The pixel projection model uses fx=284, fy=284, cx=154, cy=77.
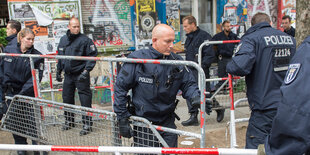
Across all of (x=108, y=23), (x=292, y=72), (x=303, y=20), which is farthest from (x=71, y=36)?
(x=292, y=72)

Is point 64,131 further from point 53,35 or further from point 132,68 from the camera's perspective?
point 53,35

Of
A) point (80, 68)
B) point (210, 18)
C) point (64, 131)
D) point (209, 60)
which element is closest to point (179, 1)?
point (210, 18)

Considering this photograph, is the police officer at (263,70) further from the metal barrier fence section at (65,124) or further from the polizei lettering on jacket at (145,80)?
the metal barrier fence section at (65,124)

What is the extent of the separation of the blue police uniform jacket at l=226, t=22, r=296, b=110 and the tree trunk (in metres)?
0.32

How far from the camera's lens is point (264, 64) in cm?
313

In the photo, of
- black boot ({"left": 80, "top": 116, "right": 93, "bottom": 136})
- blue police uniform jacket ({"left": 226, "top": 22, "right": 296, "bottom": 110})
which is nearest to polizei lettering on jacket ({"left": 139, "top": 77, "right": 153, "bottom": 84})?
black boot ({"left": 80, "top": 116, "right": 93, "bottom": 136})

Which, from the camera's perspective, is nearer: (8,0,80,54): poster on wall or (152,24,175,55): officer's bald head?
(152,24,175,55): officer's bald head

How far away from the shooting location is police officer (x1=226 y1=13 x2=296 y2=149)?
3100mm

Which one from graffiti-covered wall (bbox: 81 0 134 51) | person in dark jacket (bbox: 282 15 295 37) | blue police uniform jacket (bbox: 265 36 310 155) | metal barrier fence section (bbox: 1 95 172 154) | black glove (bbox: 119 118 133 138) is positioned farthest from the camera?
graffiti-covered wall (bbox: 81 0 134 51)

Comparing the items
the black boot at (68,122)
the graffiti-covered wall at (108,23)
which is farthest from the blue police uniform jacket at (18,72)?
the graffiti-covered wall at (108,23)

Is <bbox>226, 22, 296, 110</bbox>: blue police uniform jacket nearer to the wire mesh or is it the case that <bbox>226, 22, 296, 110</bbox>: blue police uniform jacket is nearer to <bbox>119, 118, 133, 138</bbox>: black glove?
<bbox>119, 118, 133, 138</bbox>: black glove

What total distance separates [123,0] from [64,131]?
5.13m

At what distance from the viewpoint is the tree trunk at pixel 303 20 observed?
332 cm

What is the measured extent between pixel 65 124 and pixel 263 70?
8.41ft
